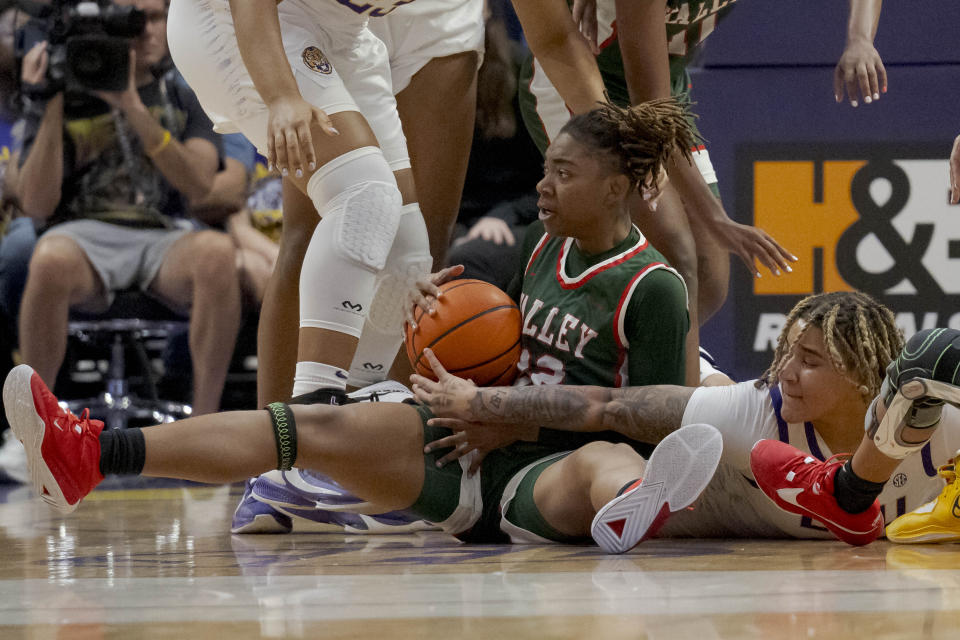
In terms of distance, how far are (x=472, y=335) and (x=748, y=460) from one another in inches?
23.7

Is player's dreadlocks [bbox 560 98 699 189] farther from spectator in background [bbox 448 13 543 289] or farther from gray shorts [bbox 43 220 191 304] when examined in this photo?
gray shorts [bbox 43 220 191 304]

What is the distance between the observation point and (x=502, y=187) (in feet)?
A: 14.6

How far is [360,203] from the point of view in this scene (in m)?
2.53

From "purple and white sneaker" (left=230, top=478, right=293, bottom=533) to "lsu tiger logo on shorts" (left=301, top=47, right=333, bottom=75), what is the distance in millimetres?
897

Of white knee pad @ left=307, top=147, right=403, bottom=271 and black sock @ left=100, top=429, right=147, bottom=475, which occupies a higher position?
white knee pad @ left=307, top=147, right=403, bottom=271

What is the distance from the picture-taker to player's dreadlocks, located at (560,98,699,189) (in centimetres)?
266

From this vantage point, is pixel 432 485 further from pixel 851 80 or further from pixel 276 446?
pixel 851 80

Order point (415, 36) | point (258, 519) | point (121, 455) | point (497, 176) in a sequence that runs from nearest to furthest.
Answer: point (121, 455), point (258, 519), point (415, 36), point (497, 176)

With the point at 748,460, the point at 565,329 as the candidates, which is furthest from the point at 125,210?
the point at 748,460

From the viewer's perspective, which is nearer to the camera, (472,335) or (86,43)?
(472,335)

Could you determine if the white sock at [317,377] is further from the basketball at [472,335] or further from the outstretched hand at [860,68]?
the outstretched hand at [860,68]

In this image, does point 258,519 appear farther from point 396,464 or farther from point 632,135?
point 632,135

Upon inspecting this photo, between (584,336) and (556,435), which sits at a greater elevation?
(584,336)

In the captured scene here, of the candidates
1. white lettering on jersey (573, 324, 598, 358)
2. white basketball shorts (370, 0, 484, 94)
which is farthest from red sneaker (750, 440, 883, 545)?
white basketball shorts (370, 0, 484, 94)
